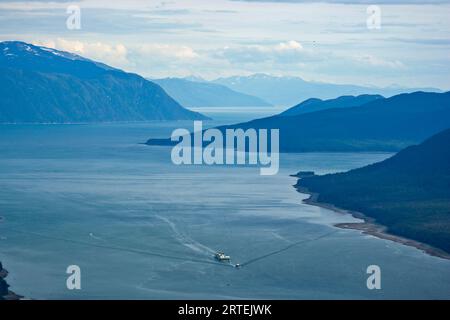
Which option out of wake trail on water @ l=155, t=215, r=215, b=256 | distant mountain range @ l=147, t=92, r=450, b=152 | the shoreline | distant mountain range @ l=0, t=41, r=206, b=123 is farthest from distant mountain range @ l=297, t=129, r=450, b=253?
distant mountain range @ l=0, t=41, r=206, b=123

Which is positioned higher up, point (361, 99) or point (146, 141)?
point (361, 99)

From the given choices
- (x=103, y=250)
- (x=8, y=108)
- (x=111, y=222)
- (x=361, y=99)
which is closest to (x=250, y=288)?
(x=103, y=250)

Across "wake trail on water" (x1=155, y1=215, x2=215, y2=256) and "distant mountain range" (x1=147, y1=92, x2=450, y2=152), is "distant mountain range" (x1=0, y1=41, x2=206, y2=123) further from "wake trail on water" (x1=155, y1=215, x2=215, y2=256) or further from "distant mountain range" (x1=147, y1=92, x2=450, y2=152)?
"wake trail on water" (x1=155, y1=215, x2=215, y2=256)

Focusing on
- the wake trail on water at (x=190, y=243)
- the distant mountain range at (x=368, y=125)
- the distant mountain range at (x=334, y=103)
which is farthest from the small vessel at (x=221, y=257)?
the distant mountain range at (x=334, y=103)

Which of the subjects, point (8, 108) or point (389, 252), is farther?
point (8, 108)

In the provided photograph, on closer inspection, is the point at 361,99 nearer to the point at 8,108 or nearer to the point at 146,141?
the point at 146,141

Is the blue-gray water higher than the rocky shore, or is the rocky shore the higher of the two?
the blue-gray water
